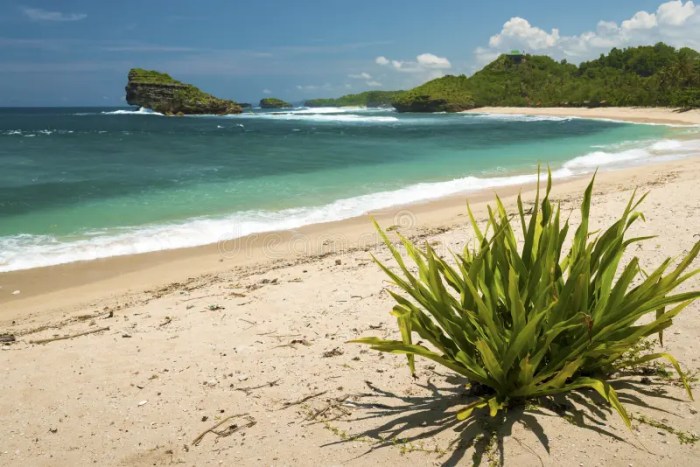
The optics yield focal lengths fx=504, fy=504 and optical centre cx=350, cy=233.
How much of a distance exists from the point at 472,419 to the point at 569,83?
128144mm

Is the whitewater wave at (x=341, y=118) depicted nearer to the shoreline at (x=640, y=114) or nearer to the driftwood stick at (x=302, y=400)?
the shoreline at (x=640, y=114)

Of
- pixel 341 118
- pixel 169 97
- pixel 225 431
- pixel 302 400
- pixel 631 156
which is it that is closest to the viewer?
pixel 225 431

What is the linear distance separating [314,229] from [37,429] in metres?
7.16

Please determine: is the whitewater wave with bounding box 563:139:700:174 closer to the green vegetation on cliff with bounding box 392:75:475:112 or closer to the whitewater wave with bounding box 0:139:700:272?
the whitewater wave with bounding box 0:139:700:272

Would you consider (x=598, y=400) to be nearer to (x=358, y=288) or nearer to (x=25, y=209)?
(x=358, y=288)

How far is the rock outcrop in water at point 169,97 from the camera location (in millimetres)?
102562

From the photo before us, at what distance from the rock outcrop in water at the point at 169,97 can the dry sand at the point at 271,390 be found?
103 m

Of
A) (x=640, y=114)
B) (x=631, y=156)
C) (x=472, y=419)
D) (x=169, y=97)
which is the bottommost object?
(x=472, y=419)

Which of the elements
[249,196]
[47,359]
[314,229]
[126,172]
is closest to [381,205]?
[314,229]

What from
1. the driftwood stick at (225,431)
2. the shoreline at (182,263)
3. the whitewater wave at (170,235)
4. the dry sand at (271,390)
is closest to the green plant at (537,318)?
the dry sand at (271,390)

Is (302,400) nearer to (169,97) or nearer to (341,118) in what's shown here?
(341,118)

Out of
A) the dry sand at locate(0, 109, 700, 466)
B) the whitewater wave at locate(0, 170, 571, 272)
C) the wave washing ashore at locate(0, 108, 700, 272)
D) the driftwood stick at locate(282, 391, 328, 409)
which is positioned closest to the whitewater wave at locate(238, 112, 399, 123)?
the wave washing ashore at locate(0, 108, 700, 272)

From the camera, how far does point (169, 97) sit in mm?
107188

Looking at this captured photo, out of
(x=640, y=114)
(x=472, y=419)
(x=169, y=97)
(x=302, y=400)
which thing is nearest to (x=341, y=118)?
(x=640, y=114)
